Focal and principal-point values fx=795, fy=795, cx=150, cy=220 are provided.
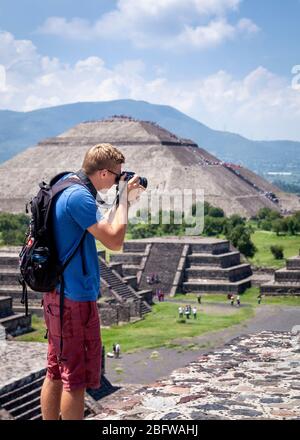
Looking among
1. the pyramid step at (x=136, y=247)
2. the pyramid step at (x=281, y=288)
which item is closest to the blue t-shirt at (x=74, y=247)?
the pyramid step at (x=281, y=288)

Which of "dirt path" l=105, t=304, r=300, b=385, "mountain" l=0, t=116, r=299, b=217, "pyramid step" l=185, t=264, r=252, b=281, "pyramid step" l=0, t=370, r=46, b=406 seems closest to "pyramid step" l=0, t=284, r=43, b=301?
"dirt path" l=105, t=304, r=300, b=385

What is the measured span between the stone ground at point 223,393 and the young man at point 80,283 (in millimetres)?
6646

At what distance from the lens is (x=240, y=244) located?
190 ft

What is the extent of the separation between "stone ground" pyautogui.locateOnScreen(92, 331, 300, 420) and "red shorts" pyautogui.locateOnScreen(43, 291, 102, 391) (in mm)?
6620

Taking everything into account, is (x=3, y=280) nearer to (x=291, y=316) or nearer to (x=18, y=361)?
(x=291, y=316)

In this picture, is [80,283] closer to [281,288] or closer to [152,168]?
[281,288]

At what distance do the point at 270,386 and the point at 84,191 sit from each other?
1106 cm

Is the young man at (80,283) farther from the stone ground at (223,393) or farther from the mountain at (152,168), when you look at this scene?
the mountain at (152,168)

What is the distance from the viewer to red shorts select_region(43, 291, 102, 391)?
527 centimetres

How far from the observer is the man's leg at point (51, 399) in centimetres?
551

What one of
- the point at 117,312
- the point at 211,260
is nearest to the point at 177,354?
the point at 117,312

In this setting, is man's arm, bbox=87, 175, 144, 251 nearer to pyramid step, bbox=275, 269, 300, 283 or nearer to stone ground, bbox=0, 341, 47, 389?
stone ground, bbox=0, 341, 47, 389

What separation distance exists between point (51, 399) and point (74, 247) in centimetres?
111
